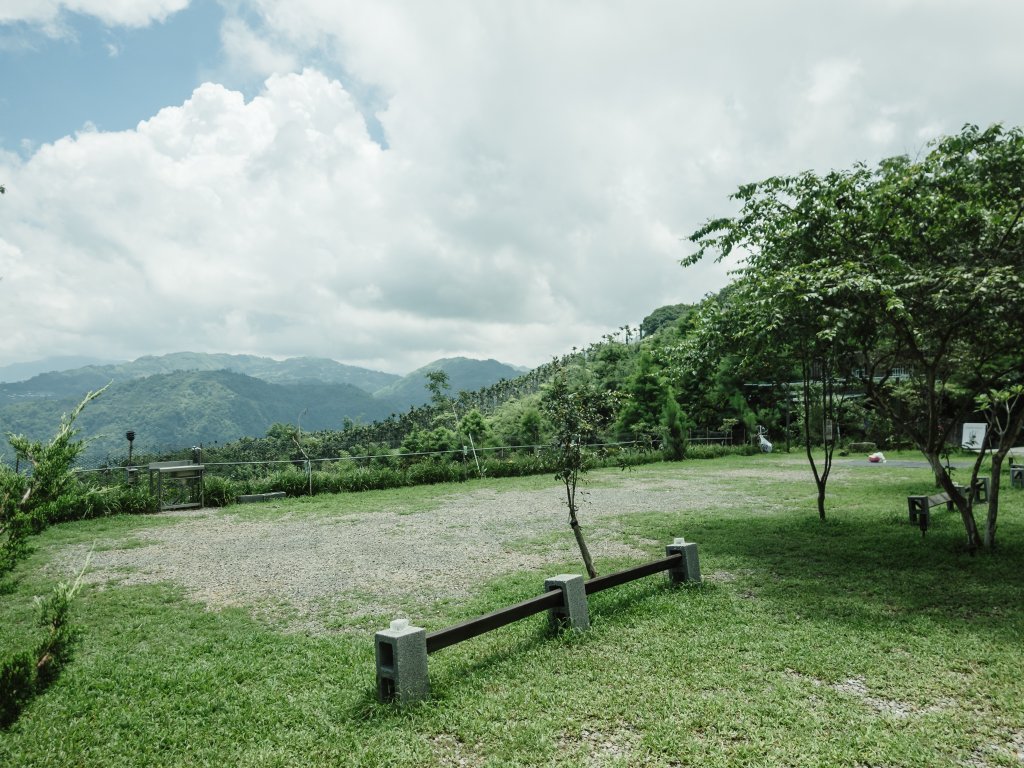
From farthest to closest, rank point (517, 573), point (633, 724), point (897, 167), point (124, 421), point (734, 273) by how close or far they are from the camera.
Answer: point (124, 421) < point (734, 273) < point (897, 167) < point (517, 573) < point (633, 724)

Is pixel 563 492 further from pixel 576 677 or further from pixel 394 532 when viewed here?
pixel 576 677

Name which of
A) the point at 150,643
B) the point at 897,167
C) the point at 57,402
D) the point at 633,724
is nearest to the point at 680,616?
the point at 633,724

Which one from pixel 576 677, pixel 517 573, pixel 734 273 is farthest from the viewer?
pixel 734 273

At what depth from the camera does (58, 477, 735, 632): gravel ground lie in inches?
282

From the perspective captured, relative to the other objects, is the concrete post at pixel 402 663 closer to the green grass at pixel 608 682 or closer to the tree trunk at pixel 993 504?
the green grass at pixel 608 682

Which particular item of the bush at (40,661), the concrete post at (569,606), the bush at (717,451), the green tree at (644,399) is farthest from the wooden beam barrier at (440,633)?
the green tree at (644,399)

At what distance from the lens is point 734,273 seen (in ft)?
35.8

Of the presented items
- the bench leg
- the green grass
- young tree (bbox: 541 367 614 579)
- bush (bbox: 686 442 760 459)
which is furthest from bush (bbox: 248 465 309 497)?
bush (bbox: 686 442 760 459)

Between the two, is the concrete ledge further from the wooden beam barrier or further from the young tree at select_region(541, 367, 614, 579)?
the wooden beam barrier

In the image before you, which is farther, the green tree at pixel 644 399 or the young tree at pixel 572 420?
the green tree at pixel 644 399

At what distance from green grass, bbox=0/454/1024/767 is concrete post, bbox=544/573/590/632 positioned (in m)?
0.16

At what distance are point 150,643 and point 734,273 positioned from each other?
10220 mm

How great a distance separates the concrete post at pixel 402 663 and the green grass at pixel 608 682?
5.9 inches

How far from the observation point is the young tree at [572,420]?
710 centimetres
